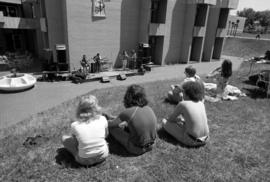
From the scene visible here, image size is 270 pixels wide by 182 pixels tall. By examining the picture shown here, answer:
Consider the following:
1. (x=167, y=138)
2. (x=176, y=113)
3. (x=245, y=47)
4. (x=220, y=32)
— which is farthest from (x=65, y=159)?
(x=245, y=47)

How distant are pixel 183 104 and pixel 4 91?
25.2 ft

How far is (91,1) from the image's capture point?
1101cm

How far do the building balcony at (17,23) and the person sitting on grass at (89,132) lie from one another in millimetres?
14686

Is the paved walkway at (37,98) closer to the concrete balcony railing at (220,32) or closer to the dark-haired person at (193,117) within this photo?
the dark-haired person at (193,117)

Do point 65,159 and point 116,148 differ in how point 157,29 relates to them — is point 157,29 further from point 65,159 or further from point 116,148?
point 65,159

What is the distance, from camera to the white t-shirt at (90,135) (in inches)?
106

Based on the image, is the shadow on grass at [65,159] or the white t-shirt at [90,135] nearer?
the white t-shirt at [90,135]

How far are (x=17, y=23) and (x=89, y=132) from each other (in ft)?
49.8

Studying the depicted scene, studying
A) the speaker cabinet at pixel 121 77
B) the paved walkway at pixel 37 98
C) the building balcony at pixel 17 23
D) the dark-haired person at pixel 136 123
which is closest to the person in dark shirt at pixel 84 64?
the paved walkway at pixel 37 98

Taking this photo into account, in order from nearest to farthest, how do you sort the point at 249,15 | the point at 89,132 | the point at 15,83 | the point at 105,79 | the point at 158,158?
the point at 89,132
the point at 158,158
the point at 15,83
the point at 105,79
the point at 249,15

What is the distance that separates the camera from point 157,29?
1398cm

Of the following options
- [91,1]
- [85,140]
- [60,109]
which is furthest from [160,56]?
[85,140]

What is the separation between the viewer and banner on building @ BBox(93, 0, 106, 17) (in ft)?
36.7

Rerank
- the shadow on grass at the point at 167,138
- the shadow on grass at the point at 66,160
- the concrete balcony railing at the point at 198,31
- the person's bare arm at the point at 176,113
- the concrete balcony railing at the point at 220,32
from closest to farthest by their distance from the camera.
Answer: the shadow on grass at the point at 66,160 → the person's bare arm at the point at 176,113 → the shadow on grass at the point at 167,138 → the concrete balcony railing at the point at 198,31 → the concrete balcony railing at the point at 220,32
